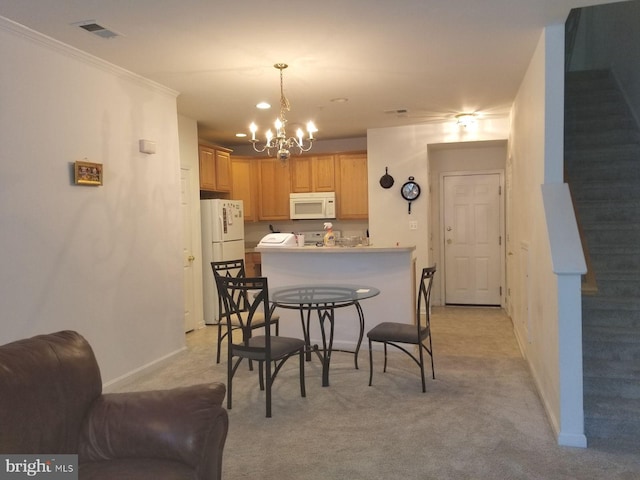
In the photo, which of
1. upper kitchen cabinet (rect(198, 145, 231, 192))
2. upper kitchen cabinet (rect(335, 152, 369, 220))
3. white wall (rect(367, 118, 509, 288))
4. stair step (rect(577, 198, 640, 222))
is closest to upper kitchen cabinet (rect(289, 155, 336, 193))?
upper kitchen cabinet (rect(335, 152, 369, 220))

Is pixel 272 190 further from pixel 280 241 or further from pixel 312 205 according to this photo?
pixel 280 241

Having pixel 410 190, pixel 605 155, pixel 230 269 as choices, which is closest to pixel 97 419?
pixel 230 269

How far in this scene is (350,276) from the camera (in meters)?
4.85

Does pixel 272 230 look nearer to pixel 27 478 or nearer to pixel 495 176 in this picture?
pixel 495 176

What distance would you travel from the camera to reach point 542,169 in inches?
124

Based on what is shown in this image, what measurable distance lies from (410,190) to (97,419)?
5.17 metres

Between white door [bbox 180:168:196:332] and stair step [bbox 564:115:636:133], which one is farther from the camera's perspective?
white door [bbox 180:168:196:332]

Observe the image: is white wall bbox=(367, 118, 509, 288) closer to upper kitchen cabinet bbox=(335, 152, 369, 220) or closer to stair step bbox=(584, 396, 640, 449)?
upper kitchen cabinet bbox=(335, 152, 369, 220)

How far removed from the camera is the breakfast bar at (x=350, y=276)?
15.4ft

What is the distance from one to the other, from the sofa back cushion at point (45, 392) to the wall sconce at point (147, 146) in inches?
99.0

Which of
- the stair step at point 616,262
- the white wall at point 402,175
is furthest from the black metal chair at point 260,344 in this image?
the white wall at point 402,175

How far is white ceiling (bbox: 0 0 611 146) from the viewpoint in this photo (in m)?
2.86

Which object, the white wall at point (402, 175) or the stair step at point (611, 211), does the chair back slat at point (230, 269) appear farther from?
the stair step at point (611, 211)

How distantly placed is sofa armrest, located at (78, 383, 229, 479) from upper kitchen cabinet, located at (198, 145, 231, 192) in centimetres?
450
